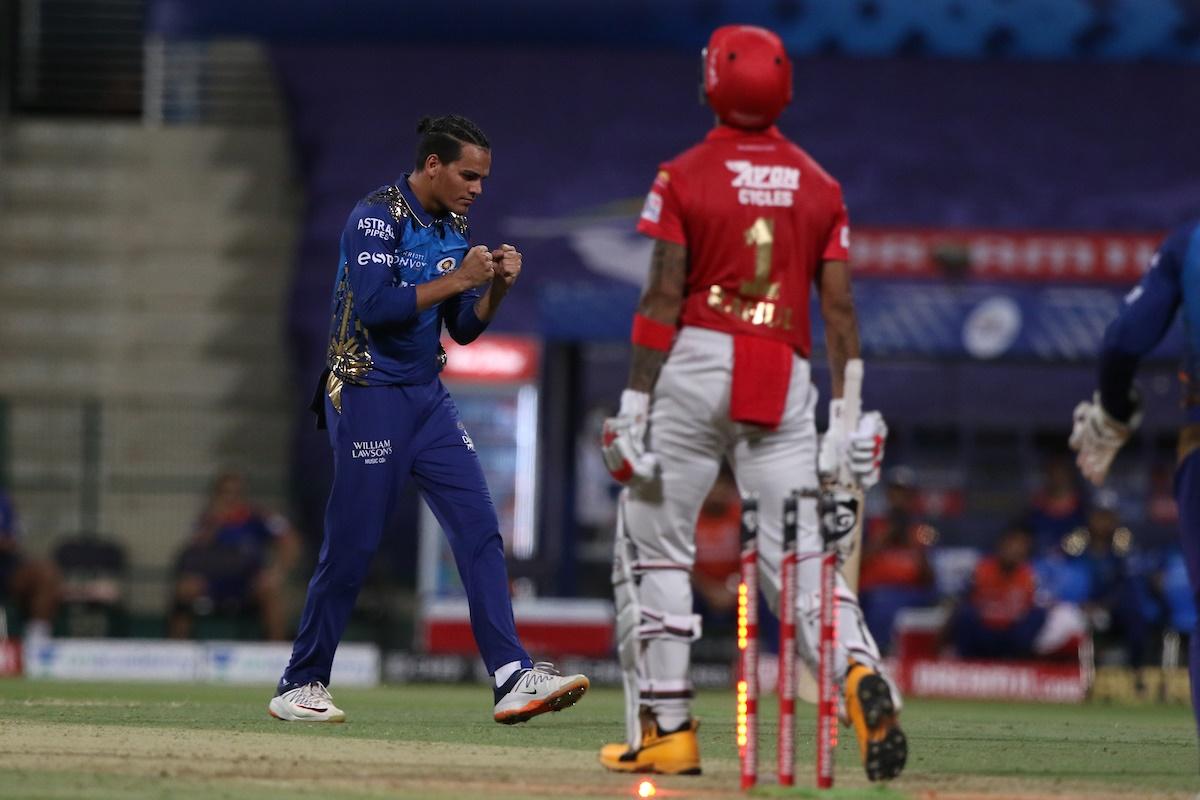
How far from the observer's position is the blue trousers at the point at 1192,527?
21.4 feet

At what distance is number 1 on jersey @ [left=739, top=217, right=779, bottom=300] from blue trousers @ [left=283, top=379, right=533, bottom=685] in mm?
2255

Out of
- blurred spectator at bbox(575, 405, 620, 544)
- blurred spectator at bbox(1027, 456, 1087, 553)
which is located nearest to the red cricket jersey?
blurred spectator at bbox(1027, 456, 1087, 553)

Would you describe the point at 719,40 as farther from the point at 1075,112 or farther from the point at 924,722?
the point at 1075,112

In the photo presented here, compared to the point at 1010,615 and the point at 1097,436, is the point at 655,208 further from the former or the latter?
the point at 1010,615

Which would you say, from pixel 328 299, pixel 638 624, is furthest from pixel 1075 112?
pixel 638 624

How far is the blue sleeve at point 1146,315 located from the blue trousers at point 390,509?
284 cm

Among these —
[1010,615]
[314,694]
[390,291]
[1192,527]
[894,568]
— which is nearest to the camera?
[1192,527]

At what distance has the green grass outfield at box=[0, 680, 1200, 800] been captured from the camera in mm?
6438

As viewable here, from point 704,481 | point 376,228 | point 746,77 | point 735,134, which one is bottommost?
point 704,481

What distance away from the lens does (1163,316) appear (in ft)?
22.3

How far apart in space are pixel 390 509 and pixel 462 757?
161 cm

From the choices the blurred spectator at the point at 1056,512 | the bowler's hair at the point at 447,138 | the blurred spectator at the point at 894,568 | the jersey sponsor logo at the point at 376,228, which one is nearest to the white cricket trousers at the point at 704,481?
the jersey sponsor logo at the point at 376,228

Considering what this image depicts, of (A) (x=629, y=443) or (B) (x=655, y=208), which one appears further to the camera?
(B) (x=655, y=208)

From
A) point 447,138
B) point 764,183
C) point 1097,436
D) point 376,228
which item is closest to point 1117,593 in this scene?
point 447,138
